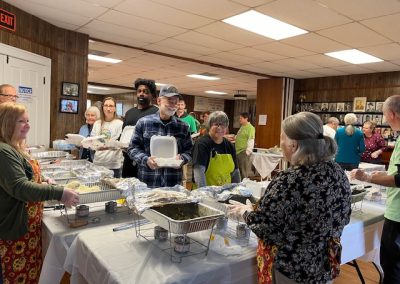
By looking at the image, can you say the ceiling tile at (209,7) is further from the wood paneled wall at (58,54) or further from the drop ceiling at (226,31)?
Result: the wood paneled wall at (58,54)

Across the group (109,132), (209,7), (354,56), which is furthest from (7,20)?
(354,56)

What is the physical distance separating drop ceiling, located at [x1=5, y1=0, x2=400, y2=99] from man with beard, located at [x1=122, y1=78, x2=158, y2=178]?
2.91 ft

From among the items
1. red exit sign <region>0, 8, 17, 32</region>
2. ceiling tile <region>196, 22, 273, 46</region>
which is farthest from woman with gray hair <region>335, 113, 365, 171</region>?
red exit sign <region>0, 8, 17, 32</region>

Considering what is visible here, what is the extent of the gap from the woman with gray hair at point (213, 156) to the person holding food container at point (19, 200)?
100cm

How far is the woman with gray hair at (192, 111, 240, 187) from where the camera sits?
7.47 feet

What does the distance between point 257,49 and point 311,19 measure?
1.53m

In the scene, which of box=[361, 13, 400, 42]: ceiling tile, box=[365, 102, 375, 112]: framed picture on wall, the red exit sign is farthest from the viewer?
box=[365, 102, 375, 112]: framed picture on wall

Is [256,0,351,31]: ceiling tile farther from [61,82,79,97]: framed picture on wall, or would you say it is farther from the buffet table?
[61,82,79,97]: framed picture on wall

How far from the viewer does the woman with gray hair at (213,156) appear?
2.28 metres

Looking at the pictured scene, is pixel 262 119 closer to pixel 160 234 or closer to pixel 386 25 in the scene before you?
pixel 386 25

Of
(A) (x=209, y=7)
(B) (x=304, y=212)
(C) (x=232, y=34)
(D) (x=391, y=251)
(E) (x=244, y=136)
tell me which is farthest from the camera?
(E) (x=244, y=136)

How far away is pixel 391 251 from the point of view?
183 centimetres

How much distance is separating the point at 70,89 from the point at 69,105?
24 cm

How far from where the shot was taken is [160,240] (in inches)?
52.6
